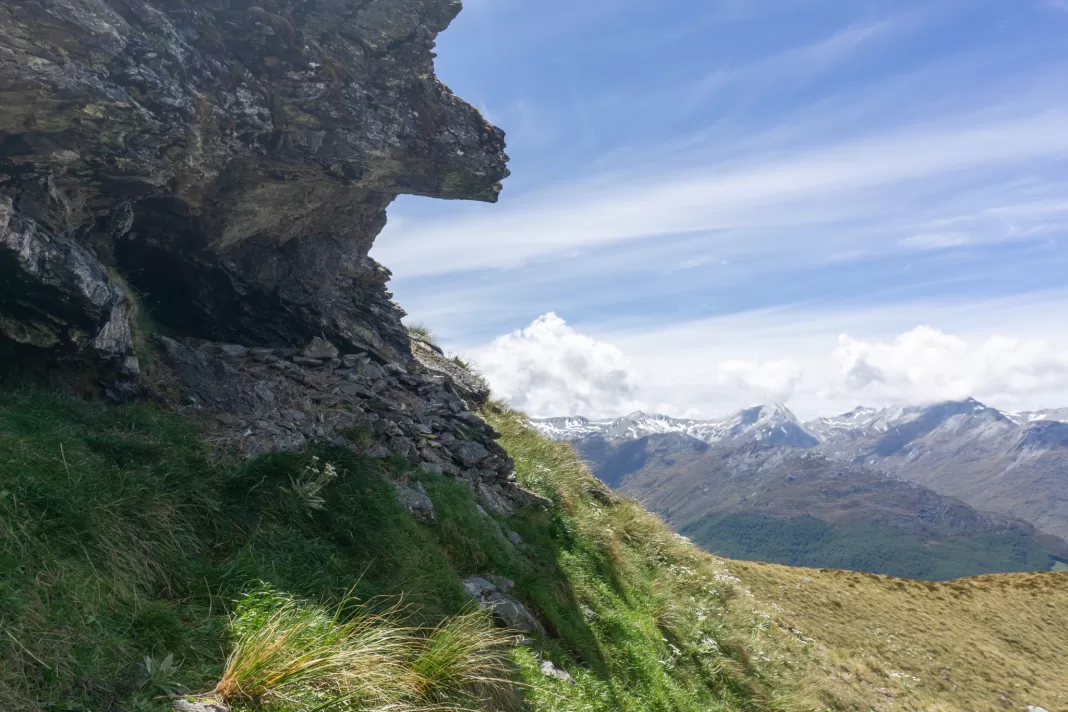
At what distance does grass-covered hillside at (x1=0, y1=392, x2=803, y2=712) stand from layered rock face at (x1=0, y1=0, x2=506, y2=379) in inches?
91.5

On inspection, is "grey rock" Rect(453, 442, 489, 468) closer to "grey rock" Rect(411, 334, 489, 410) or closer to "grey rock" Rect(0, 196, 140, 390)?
"grey rock" Rect(411, 334, 489, 410)

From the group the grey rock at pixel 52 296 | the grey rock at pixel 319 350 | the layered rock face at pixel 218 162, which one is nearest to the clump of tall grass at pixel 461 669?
the grey rock at pixel 52 296

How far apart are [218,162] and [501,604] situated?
9.85m

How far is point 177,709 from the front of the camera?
4.97 m

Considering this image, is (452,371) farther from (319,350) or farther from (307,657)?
(307,657)

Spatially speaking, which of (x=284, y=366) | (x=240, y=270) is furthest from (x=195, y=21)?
(x=284, y=366)

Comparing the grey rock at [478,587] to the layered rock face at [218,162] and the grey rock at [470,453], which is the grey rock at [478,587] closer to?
the grey rock at [470,453]

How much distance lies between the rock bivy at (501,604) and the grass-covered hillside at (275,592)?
36 cm

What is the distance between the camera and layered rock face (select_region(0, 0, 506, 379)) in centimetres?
962

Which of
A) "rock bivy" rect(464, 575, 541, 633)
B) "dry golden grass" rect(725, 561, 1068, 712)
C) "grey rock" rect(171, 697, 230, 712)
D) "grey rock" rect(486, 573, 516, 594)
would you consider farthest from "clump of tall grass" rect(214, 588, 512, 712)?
"dry golden grass" rect(725, 561, 1068, 712)

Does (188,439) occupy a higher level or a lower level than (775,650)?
higher

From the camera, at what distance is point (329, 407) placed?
12.7 meters

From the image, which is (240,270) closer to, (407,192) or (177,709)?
(407,192)

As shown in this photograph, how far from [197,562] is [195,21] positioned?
35.1 feet
